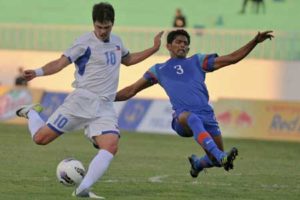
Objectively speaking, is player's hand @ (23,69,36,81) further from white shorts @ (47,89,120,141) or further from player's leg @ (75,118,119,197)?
player's leg @ (75,118,119,197)

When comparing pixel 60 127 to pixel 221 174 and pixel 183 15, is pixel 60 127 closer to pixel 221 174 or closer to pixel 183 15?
pixel 221 174

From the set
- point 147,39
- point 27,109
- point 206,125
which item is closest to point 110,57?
point 27,109

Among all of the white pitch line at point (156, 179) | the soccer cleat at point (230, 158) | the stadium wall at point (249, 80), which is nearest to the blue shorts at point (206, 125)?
the white pitch line at point (156, 179)

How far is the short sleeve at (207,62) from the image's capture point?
13406 mm

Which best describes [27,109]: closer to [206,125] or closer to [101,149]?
[101,149]

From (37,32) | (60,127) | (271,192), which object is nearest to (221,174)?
(271,192)

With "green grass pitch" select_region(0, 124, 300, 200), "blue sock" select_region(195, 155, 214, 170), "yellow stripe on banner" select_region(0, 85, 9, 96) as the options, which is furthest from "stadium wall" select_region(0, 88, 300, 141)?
"blue sock" select_region(195, 155, 214, 170)

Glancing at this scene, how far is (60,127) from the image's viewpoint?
40.2ft

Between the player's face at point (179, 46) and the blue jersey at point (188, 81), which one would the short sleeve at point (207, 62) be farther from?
the player's face at point (179, 46)

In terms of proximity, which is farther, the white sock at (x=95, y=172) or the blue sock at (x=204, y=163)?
the blue sock at (x=204, y=163)

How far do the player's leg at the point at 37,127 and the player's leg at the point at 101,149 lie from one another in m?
0.47

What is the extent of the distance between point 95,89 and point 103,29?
74 cm

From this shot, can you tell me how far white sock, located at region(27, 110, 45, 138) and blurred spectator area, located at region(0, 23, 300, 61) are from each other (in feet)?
60.6

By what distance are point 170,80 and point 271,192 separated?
6.55ft
